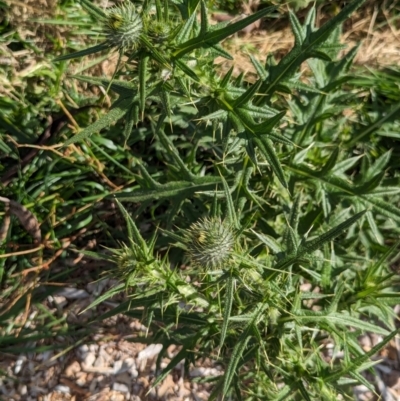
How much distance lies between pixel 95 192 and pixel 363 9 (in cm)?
220

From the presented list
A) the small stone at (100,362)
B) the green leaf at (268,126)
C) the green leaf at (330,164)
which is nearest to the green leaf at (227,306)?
the green leaf at (268,126)

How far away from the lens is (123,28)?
5.19 ft

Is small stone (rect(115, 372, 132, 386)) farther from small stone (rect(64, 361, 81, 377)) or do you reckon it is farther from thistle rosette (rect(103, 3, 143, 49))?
thistle rosette (rect(103, 3, 143, 49))

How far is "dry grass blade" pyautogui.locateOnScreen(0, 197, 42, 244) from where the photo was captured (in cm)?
300

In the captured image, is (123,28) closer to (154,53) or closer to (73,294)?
(154,53)

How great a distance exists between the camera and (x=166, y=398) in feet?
9.73

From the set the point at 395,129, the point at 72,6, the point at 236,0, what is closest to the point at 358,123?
the point at 395,129

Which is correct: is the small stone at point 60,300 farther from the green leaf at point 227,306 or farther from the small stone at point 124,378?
the green leaf at point 227,306

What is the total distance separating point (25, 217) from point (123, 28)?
1.75 meters

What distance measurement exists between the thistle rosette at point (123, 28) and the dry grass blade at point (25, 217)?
5.41 feet

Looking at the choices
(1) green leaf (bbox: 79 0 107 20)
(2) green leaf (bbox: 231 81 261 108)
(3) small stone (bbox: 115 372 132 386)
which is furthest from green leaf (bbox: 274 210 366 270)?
(3) small stone (bbox: 115 372 132 386)

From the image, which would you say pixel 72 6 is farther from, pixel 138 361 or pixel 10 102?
pixel 138 361

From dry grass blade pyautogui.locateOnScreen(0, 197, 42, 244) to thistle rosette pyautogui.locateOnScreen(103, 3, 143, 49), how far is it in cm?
165

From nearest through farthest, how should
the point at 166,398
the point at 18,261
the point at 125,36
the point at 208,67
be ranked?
the point at 125,36 → the point at 208,67 → the point at 166,398 → the point at 18,261
